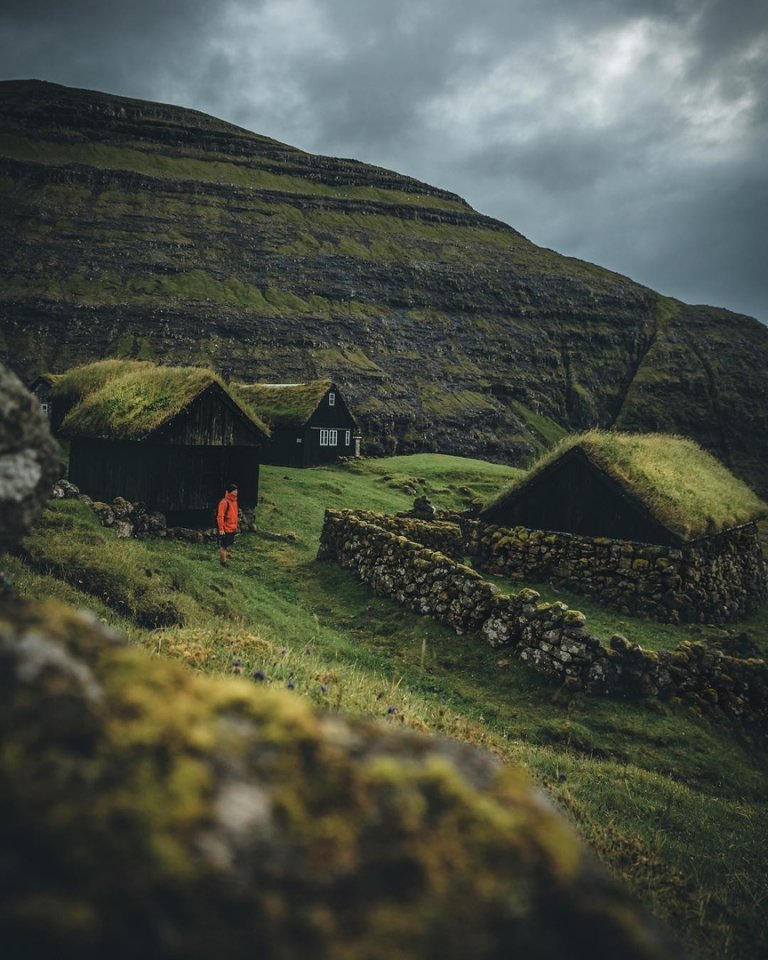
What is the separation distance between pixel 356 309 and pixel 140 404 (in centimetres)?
8048

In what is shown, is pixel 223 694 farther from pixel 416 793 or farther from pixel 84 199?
pixel 84 199

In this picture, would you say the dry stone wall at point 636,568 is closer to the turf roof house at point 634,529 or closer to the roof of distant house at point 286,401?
the turf roof house at point 634,529

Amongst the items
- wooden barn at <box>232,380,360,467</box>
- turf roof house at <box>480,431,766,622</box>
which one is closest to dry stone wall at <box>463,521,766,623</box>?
turf roof house at <box>480,431,766,622</box>

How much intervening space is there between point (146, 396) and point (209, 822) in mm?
21047

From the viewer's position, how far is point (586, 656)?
10633 mm

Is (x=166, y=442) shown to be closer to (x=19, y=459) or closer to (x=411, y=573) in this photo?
(x=411, y=573)

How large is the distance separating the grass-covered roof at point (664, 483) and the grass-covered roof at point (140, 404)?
10536mm

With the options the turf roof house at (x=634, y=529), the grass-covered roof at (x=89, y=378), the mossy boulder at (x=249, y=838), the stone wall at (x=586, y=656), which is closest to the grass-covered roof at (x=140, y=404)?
the grass-covered roof at (x=89, y=378)

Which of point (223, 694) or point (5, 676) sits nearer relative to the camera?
point (5, 676)

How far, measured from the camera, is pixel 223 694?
5.90 ft

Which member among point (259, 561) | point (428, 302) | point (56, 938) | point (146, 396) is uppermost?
point (428, 302)

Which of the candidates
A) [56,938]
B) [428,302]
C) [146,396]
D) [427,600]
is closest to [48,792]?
[56,938]

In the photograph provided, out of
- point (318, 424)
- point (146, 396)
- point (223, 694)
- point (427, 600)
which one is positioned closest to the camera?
point (223, 694)

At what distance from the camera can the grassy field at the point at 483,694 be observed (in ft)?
18.3
